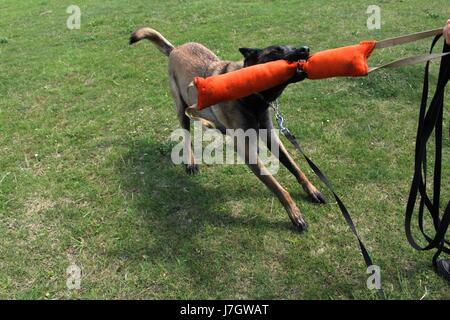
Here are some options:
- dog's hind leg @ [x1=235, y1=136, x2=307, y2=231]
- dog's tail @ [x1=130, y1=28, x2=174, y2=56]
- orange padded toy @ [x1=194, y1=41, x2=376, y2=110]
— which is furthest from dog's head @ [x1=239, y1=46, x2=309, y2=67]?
dog's tail @ [x1=130, y1=28, x2=174, y2=56]

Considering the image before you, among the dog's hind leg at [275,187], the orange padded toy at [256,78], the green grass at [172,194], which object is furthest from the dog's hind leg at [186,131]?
the orange padded toy at [256,78]

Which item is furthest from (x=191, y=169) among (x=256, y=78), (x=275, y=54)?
(x=256, y=78)

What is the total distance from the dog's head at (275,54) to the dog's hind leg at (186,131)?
143 centimetres

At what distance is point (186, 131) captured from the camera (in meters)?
5.27

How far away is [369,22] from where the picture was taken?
29.5 ft

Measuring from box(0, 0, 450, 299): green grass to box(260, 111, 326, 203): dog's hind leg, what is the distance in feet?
0.36

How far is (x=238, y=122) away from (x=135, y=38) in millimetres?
1998

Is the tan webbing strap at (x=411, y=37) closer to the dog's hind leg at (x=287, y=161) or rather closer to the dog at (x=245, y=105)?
the dog at (x=245, y=105)

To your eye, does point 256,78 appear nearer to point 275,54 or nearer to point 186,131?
point 275,54

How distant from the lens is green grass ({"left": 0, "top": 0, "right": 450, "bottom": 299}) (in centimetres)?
357

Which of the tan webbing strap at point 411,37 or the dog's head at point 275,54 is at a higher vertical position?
the tan webbing strap at point 411,37

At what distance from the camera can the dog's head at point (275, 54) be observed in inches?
128

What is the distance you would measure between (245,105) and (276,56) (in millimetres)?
601

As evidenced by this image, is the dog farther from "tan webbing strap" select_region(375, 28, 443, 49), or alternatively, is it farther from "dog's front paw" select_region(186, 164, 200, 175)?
"tan webbing strap" select_region(375, 28, 443, 49)
